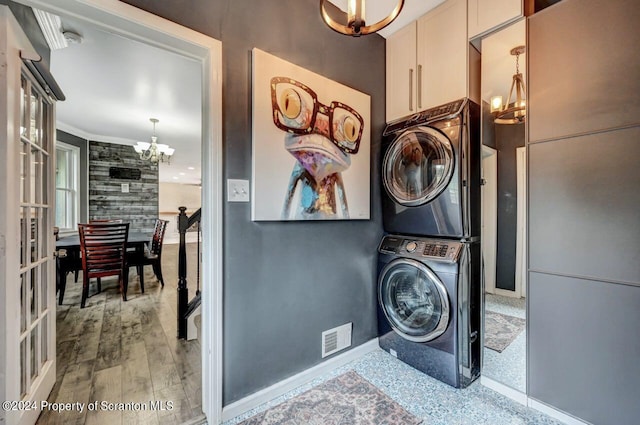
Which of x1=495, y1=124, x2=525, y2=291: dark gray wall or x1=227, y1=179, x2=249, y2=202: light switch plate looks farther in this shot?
x1=495, y1=124, x2=525, y2=291: dark gray wall

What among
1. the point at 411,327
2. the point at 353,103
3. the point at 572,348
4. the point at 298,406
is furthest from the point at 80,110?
the point at 572,348

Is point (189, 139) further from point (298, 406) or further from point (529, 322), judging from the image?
point (529, 322)

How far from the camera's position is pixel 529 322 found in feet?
5.15

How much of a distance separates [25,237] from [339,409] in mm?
1886

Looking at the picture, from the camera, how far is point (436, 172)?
1.86 metres

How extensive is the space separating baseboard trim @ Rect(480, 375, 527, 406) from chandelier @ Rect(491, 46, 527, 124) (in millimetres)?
1641

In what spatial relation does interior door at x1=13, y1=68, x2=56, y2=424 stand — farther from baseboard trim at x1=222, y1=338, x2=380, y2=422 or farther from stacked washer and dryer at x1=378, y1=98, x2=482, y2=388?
stacked washer and dryer at x1=378, y1=98, x2=482, y2=388

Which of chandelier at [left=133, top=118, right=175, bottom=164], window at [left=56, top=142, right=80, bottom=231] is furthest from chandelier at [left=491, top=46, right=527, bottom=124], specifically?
window at [left=56, top=142, right=80, bottom=231]

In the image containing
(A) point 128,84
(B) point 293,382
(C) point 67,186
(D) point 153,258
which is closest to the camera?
(B) point 293,382

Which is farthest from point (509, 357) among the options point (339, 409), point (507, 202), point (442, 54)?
point (442, 54)

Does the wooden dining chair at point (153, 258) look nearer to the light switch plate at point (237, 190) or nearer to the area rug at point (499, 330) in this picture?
the light switch plate at point (237, 190)

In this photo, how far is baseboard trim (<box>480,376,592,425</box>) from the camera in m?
1.44

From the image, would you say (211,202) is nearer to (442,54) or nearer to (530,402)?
(442,54)

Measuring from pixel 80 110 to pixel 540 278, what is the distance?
5.76m
